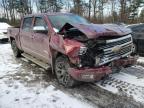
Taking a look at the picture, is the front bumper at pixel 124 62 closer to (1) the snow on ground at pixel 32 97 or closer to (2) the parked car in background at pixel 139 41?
(1) the snow on ground at pixel 32 97

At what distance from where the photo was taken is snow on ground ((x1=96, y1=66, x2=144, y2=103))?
462cm

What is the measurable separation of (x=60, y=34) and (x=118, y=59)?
1.49m

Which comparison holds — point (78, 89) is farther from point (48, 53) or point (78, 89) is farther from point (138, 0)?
point (138, 0)

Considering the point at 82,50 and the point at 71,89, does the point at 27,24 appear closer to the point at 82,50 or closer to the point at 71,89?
the point at 71,89

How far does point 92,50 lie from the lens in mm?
4508

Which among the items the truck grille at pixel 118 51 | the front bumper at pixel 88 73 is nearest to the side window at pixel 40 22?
the front bumper at pixel 88 73

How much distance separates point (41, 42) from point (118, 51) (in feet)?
7.07

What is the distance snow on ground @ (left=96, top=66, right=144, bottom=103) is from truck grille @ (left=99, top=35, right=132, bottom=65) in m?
0.69

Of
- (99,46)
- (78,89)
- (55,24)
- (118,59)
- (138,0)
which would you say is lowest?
(78,89)

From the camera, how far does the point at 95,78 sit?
4535 millimetres

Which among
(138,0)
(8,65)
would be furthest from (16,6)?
(8,65)

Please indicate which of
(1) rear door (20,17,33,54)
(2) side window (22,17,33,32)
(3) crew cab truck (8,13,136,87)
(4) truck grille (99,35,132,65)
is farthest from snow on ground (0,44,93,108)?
(2) side window (22,17,33,32)

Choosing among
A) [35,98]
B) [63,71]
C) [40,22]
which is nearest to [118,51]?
[63,71]

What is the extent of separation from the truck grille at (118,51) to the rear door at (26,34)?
2.83 meters
